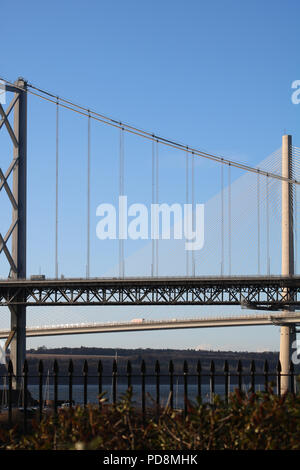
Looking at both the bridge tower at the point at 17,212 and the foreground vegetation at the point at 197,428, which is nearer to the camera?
the foreground vegetation at the point at 197,428

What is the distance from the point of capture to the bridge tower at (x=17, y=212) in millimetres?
65625

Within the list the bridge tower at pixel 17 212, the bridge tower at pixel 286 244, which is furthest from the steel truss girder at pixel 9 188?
the bridge tower at pixel 286 244

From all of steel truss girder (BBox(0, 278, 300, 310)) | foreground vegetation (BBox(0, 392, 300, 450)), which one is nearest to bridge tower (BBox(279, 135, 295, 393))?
steel truss girder (BBox(0, 278, 300, 310))

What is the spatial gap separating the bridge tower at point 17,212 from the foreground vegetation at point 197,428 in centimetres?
5112

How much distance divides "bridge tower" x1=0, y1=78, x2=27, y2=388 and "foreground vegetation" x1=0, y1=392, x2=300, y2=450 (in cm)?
5112

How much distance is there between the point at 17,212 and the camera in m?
66.4

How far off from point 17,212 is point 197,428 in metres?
53.8

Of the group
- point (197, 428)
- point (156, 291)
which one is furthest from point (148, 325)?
point (197, 428)

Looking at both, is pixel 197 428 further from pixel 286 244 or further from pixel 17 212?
pixel 286 244

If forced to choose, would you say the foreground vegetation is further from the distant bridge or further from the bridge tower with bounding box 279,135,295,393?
the distant bridge

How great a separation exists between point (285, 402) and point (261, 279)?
54551 mm

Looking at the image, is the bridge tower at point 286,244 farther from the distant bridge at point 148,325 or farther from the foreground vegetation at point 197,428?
the foreground vegetation at point 197,428
